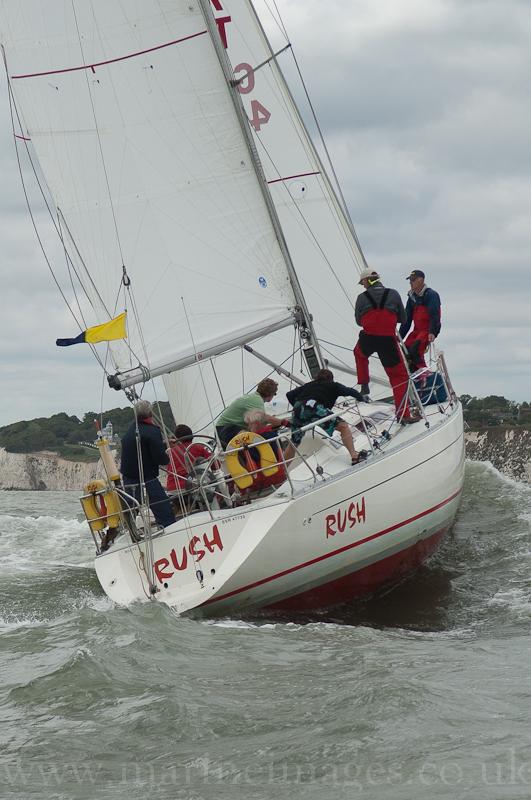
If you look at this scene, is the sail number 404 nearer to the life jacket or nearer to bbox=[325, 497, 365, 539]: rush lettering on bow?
the life jacket

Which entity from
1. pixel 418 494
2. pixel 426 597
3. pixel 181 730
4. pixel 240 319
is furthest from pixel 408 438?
pixel 181 730

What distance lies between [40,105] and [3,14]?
33.2 inches

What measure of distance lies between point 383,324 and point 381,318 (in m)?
0.05

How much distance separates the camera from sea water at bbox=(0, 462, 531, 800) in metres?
3.78

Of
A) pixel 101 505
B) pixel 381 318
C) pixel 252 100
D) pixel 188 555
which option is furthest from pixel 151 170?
pixel 188 555

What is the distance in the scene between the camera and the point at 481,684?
15.8 feet

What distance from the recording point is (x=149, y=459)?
742cm

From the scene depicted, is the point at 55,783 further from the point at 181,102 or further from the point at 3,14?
the point at 3,14

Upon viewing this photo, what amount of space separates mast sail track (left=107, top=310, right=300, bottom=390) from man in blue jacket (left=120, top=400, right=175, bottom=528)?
121 centimetres

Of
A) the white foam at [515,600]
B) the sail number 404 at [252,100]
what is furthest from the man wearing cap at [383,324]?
the sail number 404 at [252,100]

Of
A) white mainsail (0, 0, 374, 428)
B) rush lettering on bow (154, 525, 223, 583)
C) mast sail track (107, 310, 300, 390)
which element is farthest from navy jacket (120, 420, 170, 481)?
white mainsail (0, 0, 374, 428)

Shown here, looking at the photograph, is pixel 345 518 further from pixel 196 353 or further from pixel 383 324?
pixel 196 353

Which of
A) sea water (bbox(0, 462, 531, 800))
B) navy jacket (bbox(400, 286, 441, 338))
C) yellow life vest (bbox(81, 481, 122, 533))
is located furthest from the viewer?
navy jacket (bbox(400, 286, 441, 338))

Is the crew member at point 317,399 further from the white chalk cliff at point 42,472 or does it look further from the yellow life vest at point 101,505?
the white chalk cliff at point 42,472
